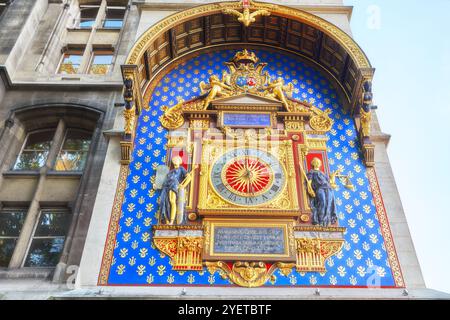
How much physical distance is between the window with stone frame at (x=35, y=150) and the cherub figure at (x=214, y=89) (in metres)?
4.80

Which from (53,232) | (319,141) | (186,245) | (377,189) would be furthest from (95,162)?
(377,189)

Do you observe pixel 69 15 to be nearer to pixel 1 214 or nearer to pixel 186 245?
pixel 1 214

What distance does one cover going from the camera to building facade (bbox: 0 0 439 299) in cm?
1032

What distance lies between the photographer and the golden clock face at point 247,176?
37.4 ft

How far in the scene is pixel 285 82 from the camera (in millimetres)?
14469

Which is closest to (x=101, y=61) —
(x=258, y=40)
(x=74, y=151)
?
(x=74, y=151)

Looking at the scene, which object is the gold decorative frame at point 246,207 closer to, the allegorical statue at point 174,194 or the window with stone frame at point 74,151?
the allegorical statue at point 174,194

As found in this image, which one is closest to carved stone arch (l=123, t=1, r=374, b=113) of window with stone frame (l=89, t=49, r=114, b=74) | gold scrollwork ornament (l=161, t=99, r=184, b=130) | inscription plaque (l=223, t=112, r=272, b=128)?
gold scrollwork ornament (l=161, t=99, r=184, b=130)

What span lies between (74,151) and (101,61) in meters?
3.86

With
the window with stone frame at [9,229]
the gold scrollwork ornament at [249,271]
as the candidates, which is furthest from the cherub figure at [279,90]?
the window with stone frame at [9,229]

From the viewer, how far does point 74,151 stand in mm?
13555

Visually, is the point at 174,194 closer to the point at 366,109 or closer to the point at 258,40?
the point at 366,109

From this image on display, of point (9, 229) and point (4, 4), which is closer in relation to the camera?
point (9, 229)

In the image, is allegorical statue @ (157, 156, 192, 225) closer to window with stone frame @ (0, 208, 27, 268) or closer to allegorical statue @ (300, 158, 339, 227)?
allegorical statue @ (300, 158, 339, 227)
